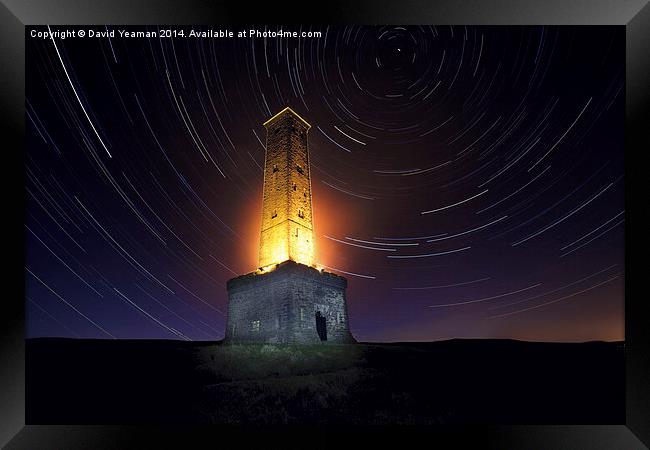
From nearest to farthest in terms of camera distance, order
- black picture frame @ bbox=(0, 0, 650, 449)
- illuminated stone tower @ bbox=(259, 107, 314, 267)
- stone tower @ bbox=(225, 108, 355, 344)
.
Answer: black picture frame @ bbox=(0, 0, 650, 449) → stone tower @ bbox=(225, 108, 355, 344) → illuminated stone tower @ bbox=(259, 107, 314, 267)

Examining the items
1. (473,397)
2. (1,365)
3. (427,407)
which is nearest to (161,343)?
(1,365)

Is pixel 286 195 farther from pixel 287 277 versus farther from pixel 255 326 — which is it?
pixel 255 326

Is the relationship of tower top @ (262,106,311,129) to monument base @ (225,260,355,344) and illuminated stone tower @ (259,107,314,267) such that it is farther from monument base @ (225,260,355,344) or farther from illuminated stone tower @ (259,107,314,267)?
monument base @ (225,260,355,344)

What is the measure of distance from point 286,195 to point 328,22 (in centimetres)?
897

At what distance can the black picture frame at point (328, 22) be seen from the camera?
20.5 ft

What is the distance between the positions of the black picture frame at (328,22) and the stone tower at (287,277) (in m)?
6.38

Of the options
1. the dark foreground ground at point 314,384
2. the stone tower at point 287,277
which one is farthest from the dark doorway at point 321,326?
the dark foreground ground at point 314,384

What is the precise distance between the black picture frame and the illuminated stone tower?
8284 mm

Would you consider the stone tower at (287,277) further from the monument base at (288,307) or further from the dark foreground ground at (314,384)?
the dark foreground ground at (314,384)

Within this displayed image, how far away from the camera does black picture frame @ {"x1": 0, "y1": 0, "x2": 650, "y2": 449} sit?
20.5 feet

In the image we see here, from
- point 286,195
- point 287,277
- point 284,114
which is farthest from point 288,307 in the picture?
point 284,114

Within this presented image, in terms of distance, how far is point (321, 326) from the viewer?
45.1 ft

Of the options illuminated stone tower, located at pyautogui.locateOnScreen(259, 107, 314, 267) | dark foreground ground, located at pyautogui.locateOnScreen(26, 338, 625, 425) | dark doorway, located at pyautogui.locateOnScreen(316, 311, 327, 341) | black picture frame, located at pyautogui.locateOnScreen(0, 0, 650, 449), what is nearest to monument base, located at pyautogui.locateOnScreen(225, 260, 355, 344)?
dark doorway, located at pyautogui.locateOnScreen(316, 311, 327, 341)

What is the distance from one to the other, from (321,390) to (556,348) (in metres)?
7.26
